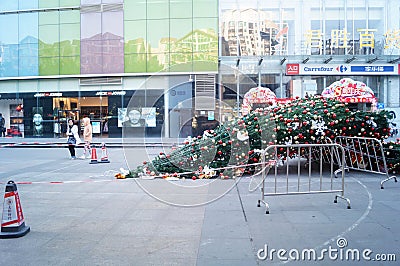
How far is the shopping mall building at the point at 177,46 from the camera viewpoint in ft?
88.3

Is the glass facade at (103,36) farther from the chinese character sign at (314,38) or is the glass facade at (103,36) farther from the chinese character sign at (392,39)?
the chinese character sign at (392,39)

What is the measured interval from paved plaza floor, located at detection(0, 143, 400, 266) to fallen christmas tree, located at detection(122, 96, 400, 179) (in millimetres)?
906

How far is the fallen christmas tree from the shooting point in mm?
9625

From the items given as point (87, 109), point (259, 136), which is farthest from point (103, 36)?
point (259, 136)

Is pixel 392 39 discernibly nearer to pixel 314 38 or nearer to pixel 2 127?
pixel 314 38

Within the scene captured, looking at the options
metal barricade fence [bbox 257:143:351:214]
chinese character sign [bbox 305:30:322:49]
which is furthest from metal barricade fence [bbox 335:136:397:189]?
chinese character sign [bbox 305:30:322:49]

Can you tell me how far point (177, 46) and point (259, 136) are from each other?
763 inches

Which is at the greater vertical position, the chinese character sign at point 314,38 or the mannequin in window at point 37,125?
the chinese character sign at point 314,38

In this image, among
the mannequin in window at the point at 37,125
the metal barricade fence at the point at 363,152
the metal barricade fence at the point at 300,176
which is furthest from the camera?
the mannequin in window at the point at 37,125

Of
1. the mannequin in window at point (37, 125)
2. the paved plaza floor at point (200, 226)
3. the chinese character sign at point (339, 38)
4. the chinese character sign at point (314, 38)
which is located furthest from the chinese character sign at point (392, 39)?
the mannequin in window at point (37, 125)

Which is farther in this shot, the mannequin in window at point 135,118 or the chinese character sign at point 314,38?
the chinese character sign at point 314,38

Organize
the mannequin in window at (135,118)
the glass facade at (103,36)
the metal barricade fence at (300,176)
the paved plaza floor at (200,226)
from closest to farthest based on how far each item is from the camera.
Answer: the paved plaza floor at (200,226) → the metal barricade fence at (300,176) → the mannequin in window at (135,118) → the glass facade at (103,36)

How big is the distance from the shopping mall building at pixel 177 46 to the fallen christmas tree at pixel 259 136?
15462 millimetres

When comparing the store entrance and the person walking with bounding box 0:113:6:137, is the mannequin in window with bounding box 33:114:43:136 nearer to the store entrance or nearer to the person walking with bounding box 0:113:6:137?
the store entrance
